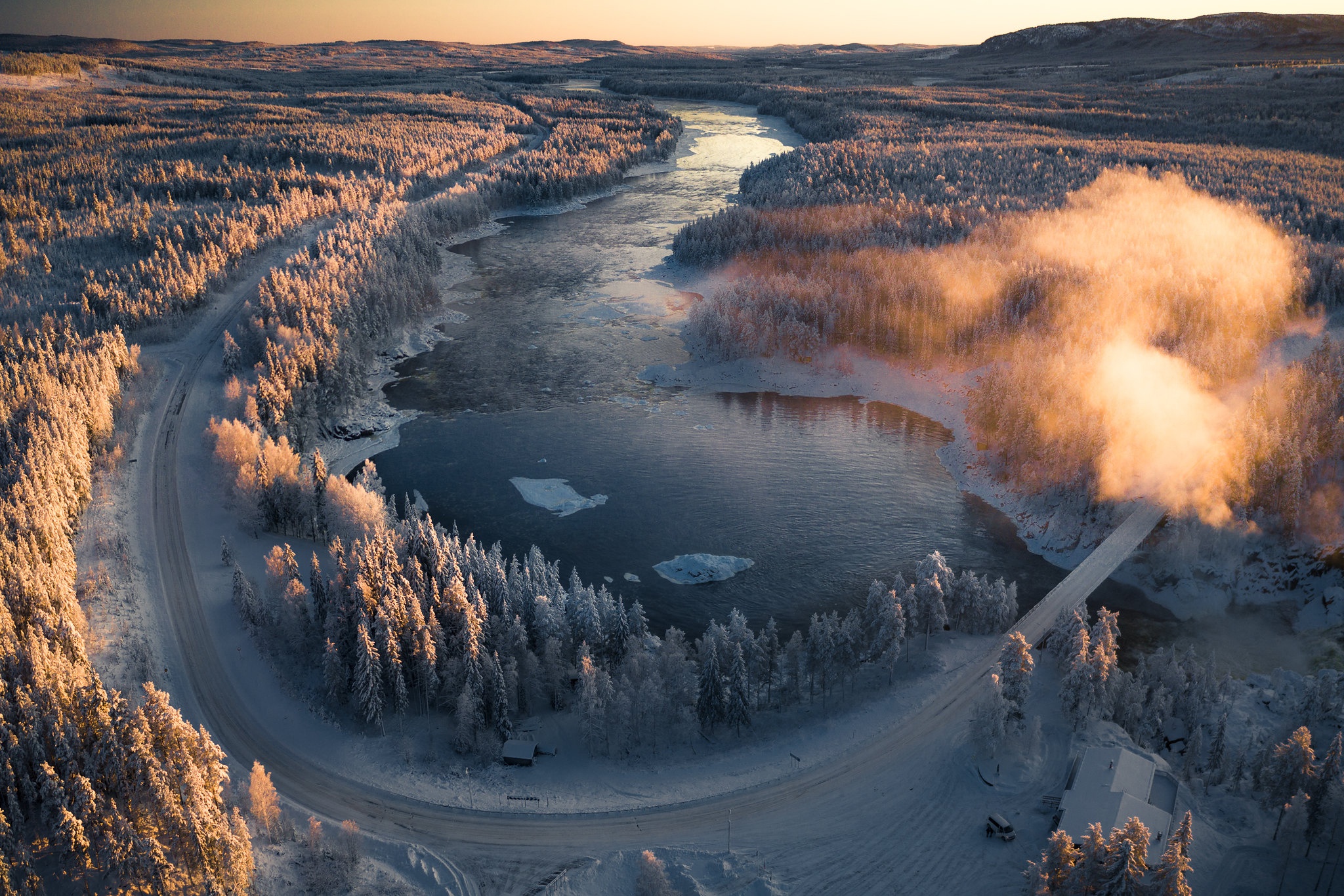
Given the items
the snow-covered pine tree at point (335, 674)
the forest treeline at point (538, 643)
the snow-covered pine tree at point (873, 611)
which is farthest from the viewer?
the snow-covered pine tree at point (873, 611)

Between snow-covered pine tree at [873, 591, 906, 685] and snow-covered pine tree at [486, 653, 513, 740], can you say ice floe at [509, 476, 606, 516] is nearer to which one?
snow-covered pine tree at [486, 653, 513, 740]

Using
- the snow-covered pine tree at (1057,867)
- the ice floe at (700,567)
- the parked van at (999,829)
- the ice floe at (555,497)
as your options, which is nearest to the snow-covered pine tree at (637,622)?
the ice floe at (700,567)

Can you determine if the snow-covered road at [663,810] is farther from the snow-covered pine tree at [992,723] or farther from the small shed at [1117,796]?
the small shed at [1117,796]

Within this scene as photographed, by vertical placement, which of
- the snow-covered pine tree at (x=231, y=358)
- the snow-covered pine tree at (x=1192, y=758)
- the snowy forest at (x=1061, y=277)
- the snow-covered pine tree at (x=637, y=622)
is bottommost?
the snow-covered pine tree at (x=1192, y=758)

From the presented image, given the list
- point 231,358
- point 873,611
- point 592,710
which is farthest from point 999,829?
point 231,358

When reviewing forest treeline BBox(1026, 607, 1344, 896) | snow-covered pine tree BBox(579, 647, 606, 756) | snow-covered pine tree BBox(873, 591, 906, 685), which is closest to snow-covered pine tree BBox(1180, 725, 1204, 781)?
forest treeline BBox(1026, 607, 1344, 896)

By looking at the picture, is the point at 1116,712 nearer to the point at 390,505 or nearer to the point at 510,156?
the point at 390,505

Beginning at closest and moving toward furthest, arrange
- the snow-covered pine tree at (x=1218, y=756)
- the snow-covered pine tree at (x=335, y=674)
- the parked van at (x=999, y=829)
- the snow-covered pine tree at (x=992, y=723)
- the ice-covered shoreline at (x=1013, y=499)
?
the parked van at (x=999, y=829)
the snow-covered pine tree at (x=1218, y=756)
the snow-covered pine tree at (x=992, y=723)
the snow-covered pine tree at (x=335, y=674)
the ice-covered shoreline at (x=1013, y=499)
